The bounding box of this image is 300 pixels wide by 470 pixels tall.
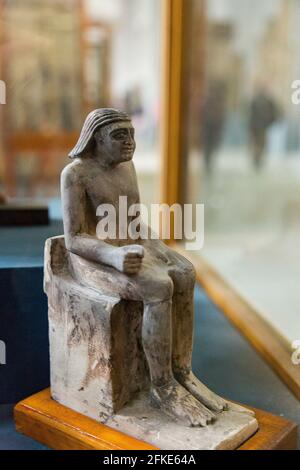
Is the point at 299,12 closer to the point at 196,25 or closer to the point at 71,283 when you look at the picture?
the point at 196,25

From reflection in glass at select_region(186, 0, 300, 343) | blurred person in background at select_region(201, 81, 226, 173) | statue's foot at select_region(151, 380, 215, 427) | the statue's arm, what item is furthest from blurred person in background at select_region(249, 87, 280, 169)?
statue's foot at select_region(151, 380, 215, 427)

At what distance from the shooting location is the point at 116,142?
1.37 metres

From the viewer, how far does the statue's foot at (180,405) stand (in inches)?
51.4

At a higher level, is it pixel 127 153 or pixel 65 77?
pixel 65 77

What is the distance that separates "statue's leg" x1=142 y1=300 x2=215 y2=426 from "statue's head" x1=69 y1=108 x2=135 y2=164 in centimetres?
38

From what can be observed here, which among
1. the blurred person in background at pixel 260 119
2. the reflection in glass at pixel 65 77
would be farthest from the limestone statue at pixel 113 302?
the blurred person in background at pixel 260 119

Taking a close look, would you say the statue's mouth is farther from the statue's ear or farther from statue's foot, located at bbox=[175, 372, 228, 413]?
statue's foot, located at bbox=[175, 372, 228, 413]

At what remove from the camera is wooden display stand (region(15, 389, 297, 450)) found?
1314 mm

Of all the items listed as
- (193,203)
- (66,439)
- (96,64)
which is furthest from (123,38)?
(66,439)

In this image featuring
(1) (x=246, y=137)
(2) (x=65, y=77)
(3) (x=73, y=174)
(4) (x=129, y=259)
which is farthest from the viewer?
(1) (x=246, y=137)

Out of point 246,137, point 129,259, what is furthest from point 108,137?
point 246,137

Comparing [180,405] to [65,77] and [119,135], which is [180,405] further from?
[65,77]

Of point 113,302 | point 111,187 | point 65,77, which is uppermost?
point 65,77

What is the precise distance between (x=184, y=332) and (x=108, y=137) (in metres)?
0.52
